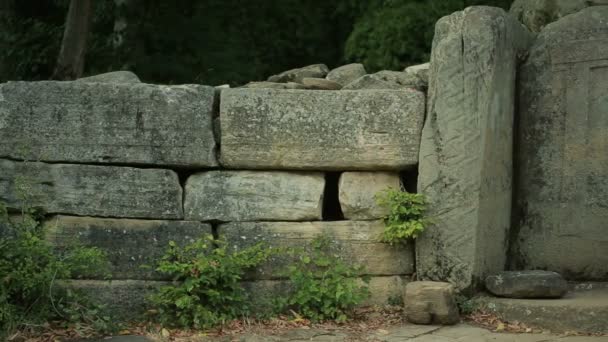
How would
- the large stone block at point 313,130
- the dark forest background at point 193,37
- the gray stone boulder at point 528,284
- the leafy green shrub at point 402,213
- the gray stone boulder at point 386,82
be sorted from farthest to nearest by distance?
the dark forest background at point 193,37, the gray stone boulder at point 386,82, the large stone block at point 313,130, the leafy green shrub at point 402,213, the gray stone boulder at point 528,284

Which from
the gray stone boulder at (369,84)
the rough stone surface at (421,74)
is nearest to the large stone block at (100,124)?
the gray stone boulder at (369,84)

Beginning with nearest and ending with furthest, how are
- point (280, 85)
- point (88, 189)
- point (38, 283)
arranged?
point (38, 283), point (88, 189), point (280, 85)

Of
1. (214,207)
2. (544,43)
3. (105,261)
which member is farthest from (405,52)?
(105,261)

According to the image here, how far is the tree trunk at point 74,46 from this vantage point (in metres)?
10.8

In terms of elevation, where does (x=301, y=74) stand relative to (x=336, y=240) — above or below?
above

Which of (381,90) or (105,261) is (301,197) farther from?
(105,261)

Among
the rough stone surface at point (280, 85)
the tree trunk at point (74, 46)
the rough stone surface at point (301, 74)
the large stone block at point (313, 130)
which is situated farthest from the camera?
the tree trunk at point (74, 46)

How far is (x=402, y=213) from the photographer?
738 centimetres

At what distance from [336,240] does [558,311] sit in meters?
1.88

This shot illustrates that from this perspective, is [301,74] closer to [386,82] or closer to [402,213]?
[386,82]

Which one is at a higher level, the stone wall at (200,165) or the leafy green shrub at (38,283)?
the stone wall at (200,165)

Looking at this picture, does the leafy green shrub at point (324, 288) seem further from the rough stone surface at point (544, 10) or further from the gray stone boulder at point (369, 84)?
the rough stone surface at point (544, 10)

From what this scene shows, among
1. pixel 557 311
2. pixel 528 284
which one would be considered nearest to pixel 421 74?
pixel 528 284

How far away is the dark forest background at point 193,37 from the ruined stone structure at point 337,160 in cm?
422
